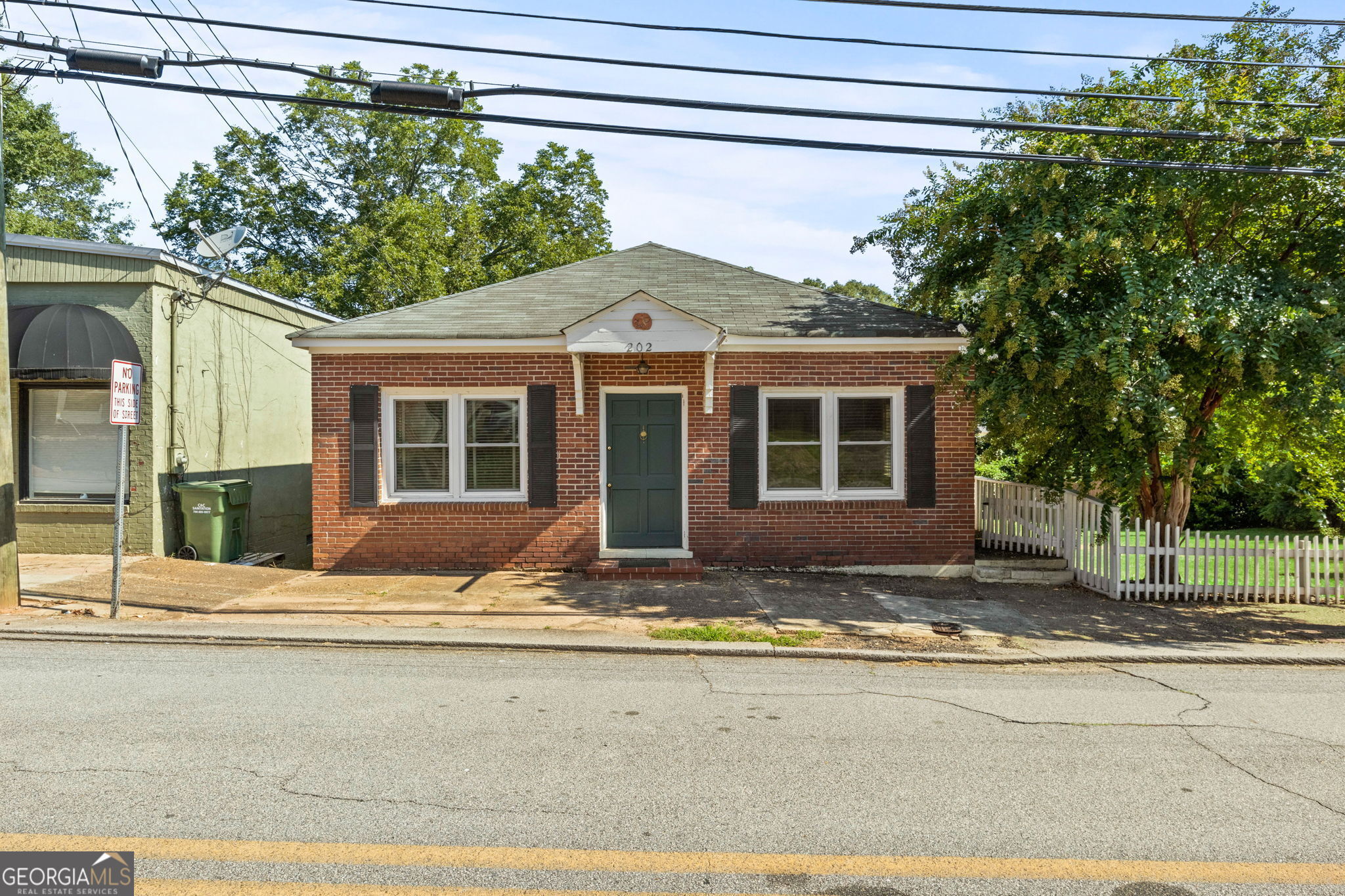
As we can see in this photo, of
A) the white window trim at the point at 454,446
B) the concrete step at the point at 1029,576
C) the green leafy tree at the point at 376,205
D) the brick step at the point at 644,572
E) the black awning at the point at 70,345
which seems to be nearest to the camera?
the brick step at the point at 644,572

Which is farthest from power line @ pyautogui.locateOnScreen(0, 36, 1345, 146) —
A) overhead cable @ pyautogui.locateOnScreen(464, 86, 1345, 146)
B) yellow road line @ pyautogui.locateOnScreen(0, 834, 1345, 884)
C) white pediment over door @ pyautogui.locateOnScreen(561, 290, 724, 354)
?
yellow road line @ pyautogui.locateOnScreen(0, 834, 1345, 884)

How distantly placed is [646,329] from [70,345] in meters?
8.19

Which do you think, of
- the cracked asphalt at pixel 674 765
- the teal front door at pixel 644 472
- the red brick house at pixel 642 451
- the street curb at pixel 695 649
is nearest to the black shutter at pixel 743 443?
the red brick house at pixel 642 451

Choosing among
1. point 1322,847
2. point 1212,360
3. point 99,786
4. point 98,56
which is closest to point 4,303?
point 98,56

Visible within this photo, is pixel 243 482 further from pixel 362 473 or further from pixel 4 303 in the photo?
pixel 4 303

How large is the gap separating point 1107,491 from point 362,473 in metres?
9.60

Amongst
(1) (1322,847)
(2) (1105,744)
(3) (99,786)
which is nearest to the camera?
(1) (1322,847)

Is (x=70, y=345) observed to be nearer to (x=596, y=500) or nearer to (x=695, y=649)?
(x=596, y=500)

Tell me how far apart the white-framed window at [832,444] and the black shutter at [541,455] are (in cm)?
291

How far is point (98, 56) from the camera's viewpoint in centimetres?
750

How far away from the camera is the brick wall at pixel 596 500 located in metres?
11.4

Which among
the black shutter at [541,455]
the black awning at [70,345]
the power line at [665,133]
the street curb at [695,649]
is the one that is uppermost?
the power line at [665,133]

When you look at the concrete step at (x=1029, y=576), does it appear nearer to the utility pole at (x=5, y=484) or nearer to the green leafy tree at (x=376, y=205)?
the utility pole at (x=5, y=484)

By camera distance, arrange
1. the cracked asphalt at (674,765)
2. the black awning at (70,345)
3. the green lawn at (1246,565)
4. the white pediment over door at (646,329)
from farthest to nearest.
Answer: the black awning at (70,345) → the white pediment over door at (646,329) → the green lawn at (1246,565) → the cracked asphalt at (674,765)
